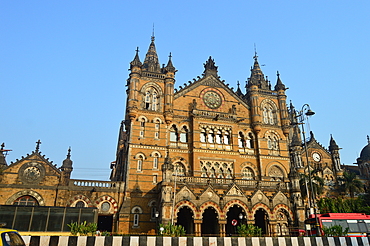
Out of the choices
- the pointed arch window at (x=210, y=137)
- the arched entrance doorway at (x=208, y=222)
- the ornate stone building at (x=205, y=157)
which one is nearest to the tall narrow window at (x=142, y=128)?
the ornate stone building at (x=205, y=157)

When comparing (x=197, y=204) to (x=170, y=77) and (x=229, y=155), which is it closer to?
(x=229, y=155)

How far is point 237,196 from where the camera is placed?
32.5 metres

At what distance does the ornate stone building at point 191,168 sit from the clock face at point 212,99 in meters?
0.15

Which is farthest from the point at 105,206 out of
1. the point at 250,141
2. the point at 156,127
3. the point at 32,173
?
the point at 250,141

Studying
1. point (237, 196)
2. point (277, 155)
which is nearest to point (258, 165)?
point (277, 155)

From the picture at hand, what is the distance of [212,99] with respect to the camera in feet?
140

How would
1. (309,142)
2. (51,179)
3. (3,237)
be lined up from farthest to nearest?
1. (309,142)
2. (51,179)
3. (3,237)

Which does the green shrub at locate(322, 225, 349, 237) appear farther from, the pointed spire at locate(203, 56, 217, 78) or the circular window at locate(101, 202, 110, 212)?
the pointed spire at locate(203, 56, 217, 78)

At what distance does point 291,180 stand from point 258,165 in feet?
19.9

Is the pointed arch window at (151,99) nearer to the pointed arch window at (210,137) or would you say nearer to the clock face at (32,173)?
the pointed arch window at (210,137)

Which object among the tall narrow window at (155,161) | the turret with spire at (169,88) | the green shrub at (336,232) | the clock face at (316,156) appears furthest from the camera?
the clock face at (316,156)

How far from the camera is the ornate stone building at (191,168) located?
32.3 meters

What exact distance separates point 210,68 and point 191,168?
15609mm

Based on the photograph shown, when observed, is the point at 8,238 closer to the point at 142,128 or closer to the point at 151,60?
the point at 142,128
